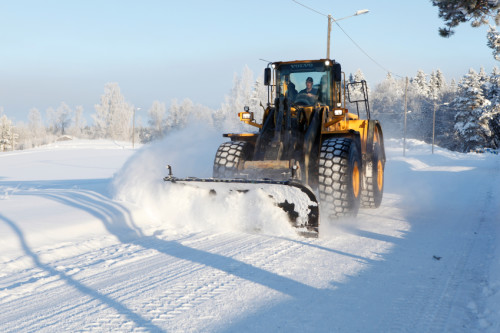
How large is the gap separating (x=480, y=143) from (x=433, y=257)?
51846 millimetres

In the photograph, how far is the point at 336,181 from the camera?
6.43 metres

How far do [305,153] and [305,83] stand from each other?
1848mm

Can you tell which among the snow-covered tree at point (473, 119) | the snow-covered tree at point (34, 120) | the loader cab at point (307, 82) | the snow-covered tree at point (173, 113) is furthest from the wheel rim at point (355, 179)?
the snow-covered tree at point (34, 120)

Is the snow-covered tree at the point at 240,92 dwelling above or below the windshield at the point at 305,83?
above

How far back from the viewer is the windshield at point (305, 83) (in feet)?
26.2

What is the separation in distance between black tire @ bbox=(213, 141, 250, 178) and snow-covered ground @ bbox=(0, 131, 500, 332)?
52cm

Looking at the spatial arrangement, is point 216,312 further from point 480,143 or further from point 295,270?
point 480,143

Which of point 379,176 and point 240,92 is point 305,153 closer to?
point 379,176

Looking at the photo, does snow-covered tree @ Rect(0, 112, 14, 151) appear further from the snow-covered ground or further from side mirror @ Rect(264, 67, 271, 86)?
side mirror @ Rect(264, 67, 271, 86)

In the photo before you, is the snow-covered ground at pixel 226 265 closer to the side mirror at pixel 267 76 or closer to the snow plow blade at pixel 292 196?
the snow plow blade at pixel 292 196

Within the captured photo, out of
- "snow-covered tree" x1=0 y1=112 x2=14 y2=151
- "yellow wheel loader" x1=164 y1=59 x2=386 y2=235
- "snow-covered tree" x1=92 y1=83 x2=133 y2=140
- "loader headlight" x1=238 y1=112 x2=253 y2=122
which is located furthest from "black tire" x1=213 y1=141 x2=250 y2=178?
"snow-covered tree" x1=92 y1=83 x2=133 y2=140

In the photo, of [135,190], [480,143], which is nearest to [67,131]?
[480,143]

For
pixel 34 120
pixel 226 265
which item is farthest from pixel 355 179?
pixel 34 120

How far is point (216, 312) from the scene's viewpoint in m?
3.45
